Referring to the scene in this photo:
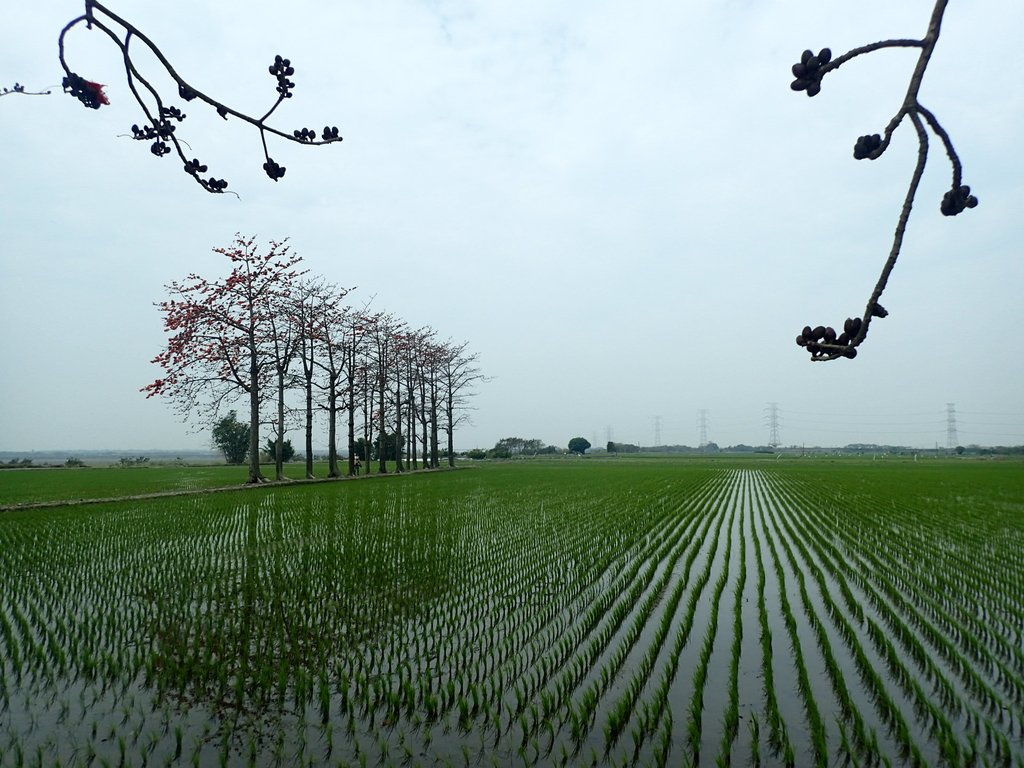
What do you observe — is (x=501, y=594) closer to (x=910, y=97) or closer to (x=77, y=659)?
(x=77, y=659)

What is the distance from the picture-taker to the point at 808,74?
1.42 m

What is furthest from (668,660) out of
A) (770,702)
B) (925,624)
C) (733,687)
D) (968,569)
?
(968,569)

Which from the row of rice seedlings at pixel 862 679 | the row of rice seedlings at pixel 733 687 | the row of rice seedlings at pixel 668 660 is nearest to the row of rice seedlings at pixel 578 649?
the row of rice seedlings at pixel 668 660

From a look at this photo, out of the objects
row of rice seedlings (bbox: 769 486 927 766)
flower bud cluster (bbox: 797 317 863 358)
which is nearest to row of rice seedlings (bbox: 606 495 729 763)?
row of rice seedlings (bbox: 769 486 927 766)

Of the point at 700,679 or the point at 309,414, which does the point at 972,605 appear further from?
the point at 309,414

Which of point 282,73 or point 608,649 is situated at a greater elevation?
point 282,73

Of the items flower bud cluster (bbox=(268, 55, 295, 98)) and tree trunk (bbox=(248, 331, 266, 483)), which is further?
→ tree trunk (bbox=(248, 331, 266, 483))

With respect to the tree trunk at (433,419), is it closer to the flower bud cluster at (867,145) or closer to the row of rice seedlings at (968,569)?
the row of rice seedlings at (968,569)

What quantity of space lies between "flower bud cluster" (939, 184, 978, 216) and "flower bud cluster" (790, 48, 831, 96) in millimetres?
379

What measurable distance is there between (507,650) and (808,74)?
17.1 feet

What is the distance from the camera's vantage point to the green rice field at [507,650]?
3.83 metres

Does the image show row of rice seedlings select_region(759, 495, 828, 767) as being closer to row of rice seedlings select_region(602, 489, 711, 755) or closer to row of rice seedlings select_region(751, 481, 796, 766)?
row of rice seedlings select_region(751, 481, 796, 766)

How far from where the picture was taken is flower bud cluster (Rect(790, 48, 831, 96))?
4.59 ft

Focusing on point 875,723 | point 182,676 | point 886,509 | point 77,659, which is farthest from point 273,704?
point 886,509
